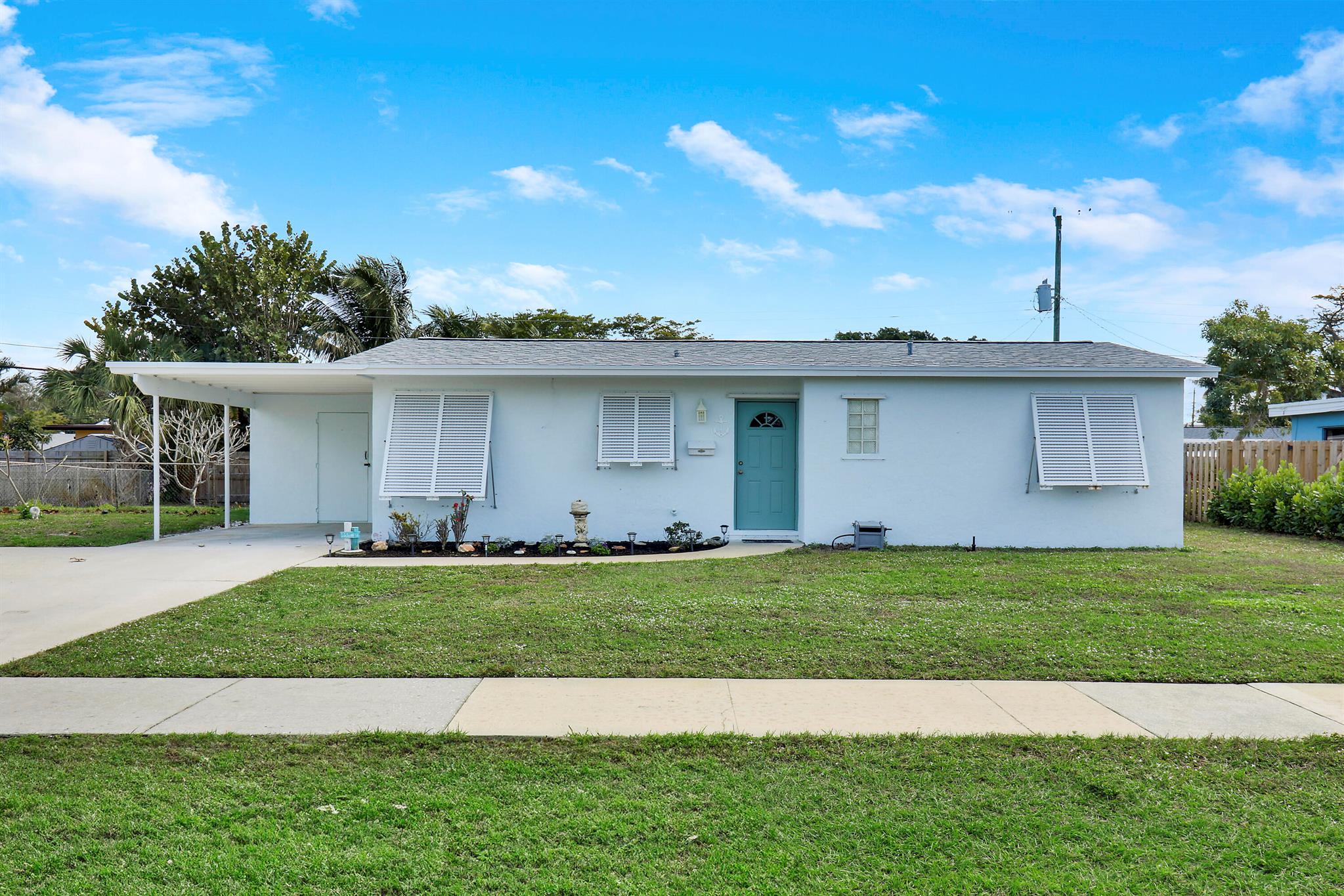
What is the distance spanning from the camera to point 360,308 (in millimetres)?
23000

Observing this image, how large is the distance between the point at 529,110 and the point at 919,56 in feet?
23.3

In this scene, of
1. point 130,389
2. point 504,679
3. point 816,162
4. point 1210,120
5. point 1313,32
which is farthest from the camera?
point 130,389

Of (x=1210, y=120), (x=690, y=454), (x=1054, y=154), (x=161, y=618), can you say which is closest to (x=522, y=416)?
(x=690, y=454)

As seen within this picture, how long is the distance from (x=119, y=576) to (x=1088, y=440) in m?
12.2

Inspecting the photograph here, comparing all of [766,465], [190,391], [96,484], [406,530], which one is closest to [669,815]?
[406,530]

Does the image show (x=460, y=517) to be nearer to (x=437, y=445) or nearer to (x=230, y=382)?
(x=437, y=445)

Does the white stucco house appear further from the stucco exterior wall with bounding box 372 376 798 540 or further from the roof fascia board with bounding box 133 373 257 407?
the roof fascia board with bounding box 133 373 257 407

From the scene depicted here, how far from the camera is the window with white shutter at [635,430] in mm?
11328

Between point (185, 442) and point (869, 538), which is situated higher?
point (185, 442)

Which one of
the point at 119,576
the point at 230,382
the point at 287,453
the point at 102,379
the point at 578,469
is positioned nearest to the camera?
the point at 119,576

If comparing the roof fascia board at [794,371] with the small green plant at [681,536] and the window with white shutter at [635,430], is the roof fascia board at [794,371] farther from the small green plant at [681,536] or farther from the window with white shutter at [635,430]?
the small green plant at [681,536]

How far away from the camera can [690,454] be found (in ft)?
37.8

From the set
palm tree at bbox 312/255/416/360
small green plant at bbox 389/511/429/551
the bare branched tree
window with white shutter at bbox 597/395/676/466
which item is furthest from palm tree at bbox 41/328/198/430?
window with white shutter at bbox 597/395/676/466

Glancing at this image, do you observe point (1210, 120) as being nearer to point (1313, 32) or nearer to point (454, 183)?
point (1313, 32)
